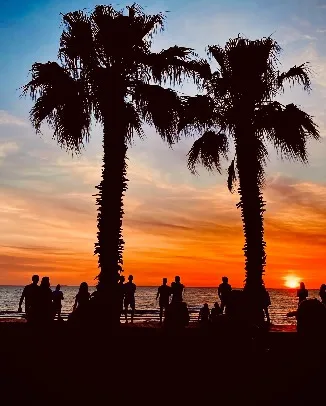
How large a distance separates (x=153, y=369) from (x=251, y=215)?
26.8ft

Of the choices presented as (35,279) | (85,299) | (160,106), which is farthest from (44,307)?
(160,106)

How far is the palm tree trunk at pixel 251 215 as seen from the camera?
15.7 metres

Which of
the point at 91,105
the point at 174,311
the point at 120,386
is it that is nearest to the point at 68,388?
the point at 120,386

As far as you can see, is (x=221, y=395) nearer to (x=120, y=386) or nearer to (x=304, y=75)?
(x=120, y=386)

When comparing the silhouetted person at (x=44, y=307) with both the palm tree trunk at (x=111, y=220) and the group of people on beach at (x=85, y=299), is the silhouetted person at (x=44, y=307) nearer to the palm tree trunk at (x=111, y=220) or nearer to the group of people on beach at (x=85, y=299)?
the group of people on beach at (x=85, y=299)

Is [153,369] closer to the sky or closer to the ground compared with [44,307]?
closer to the ground

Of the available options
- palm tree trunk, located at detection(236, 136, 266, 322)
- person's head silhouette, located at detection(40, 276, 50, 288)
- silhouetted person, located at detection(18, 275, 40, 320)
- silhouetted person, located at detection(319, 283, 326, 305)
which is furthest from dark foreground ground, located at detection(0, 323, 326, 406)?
palm tree trunk, located at detection(236, 136, 266, 322)

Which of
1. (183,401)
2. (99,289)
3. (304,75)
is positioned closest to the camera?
(183,401)

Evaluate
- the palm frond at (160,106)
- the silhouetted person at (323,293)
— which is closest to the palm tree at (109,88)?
the palm frond at (160,106)

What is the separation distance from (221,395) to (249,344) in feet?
6.32

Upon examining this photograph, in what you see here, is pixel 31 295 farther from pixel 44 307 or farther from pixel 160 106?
pixel 160 106

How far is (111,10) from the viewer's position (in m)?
14.5

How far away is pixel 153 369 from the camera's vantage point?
9094mm

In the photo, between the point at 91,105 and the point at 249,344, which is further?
the point at 91,105
